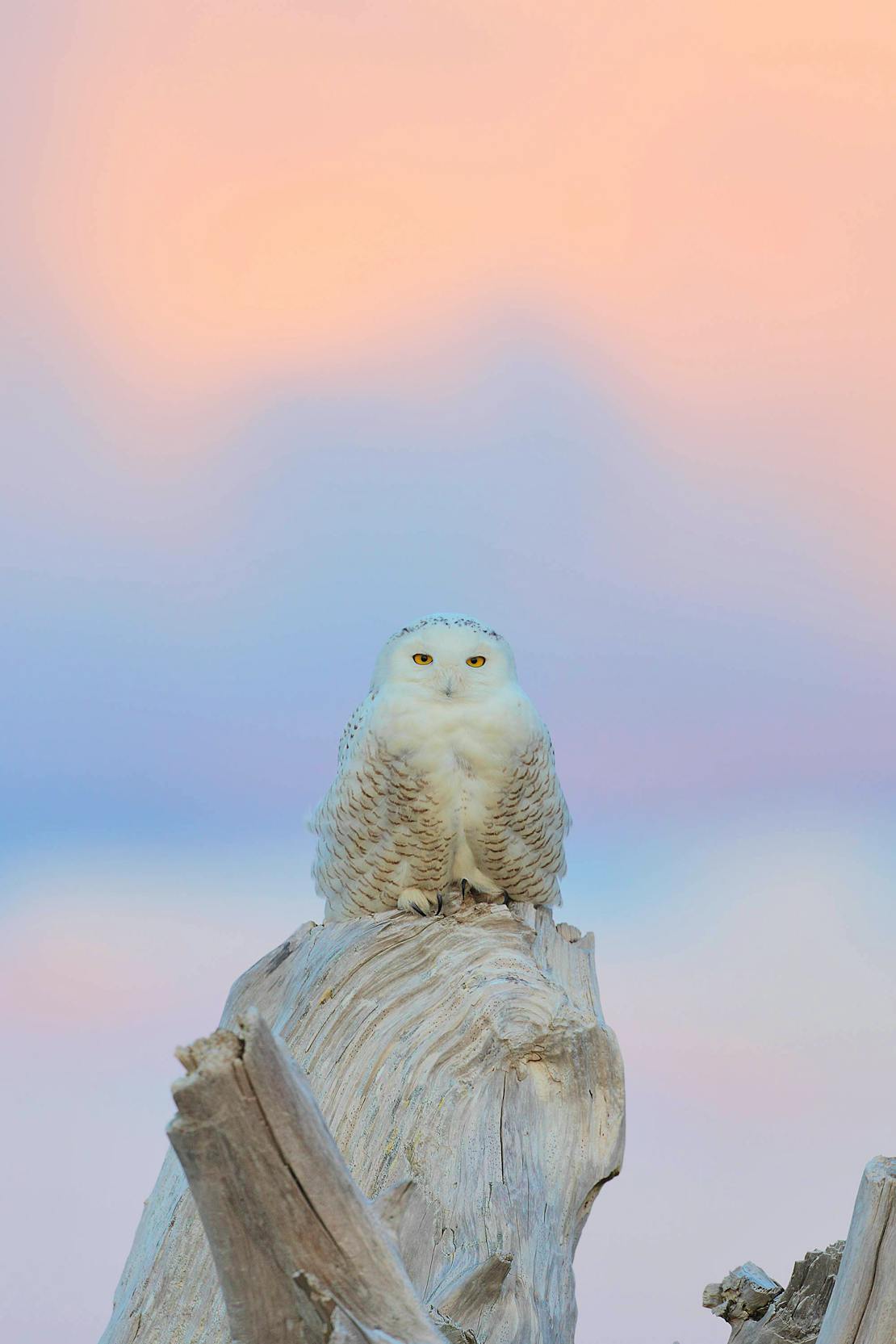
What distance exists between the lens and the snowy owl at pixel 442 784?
3.87m

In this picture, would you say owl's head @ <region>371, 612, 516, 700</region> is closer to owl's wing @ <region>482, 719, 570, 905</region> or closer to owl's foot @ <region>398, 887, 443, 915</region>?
owl's wing @ <region>482, 719, 570, 905</region>

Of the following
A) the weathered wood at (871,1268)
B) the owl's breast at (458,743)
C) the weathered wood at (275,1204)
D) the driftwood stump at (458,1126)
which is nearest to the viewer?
the weathered wood at (275,1204)

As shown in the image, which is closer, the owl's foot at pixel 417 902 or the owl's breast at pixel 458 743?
the owl's breast at pixel 458 743

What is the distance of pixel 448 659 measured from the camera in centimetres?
394

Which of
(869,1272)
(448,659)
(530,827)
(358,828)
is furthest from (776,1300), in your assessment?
(448,659)

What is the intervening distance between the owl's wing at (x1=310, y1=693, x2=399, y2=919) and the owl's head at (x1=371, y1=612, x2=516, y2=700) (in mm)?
→ 160

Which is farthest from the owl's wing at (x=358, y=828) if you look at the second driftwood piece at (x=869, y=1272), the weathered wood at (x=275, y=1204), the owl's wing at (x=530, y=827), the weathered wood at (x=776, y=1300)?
the weathered wood at (x=275, y=1204)

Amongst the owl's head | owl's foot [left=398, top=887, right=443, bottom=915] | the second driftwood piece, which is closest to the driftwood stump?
owl's foot [left=398, top=887, right=443, bottom=915]

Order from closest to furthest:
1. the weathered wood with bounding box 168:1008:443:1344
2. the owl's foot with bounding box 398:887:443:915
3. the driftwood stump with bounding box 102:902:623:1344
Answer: the weathered wood with bounding box 168:1008:443:1344 < the driftwood stump with bounding box 102:902:623:1344 < the owl's foot with bounding box 398:887:443:915

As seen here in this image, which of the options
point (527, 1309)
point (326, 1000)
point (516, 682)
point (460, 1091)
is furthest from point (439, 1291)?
point (516, 682)

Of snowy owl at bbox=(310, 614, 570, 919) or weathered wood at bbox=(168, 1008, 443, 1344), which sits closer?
weathered wood at bbox=(168, 1008, 443, 1344)

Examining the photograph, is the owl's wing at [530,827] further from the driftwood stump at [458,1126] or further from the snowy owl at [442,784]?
the driftwood stump at [458,1126]

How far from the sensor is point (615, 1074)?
10.2 ft

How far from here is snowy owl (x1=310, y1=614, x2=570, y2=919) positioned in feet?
12.7
